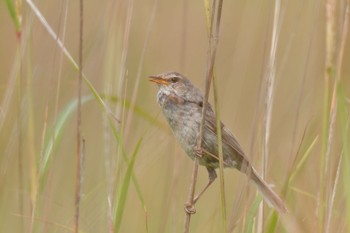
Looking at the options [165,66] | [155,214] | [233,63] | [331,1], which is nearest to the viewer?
[331,1]

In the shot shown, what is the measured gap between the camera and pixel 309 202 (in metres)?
3.14

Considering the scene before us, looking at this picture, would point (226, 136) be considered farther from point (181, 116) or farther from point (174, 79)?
point (174, 79)

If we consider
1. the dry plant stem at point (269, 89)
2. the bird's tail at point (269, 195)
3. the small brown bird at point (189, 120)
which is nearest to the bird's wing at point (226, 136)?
the small brown bird at point (189, 120)

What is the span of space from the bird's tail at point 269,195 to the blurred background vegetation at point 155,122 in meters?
0.05

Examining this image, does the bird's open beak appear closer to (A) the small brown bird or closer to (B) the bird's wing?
(A) the small brown bird

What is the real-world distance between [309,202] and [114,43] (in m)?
1.04

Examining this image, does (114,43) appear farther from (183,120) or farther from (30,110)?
(183,120)

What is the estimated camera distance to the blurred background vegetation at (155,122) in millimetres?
2961

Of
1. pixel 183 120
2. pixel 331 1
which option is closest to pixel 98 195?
pixel 183 120

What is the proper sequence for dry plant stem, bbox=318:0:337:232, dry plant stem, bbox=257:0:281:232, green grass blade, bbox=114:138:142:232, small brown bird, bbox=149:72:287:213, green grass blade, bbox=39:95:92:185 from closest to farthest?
dry plant stem, bbox=318:0:337:232 → green grass blade, bbox=114:138:142:232 → green grass blade, bbox=39:95:92:185 → dry plant stem, bbox=257:0:281:232 → small brown bird, bbox=149:72:287:213

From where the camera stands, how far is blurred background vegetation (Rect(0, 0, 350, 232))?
2.96 meters

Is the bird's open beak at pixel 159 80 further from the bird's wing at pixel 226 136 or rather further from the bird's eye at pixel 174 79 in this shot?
the bird's wing at pixel 226 136

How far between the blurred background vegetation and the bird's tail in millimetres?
48

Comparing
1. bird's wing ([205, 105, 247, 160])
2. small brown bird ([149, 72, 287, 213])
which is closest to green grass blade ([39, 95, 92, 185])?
small brown bird ([149, 72, 287, 213])
